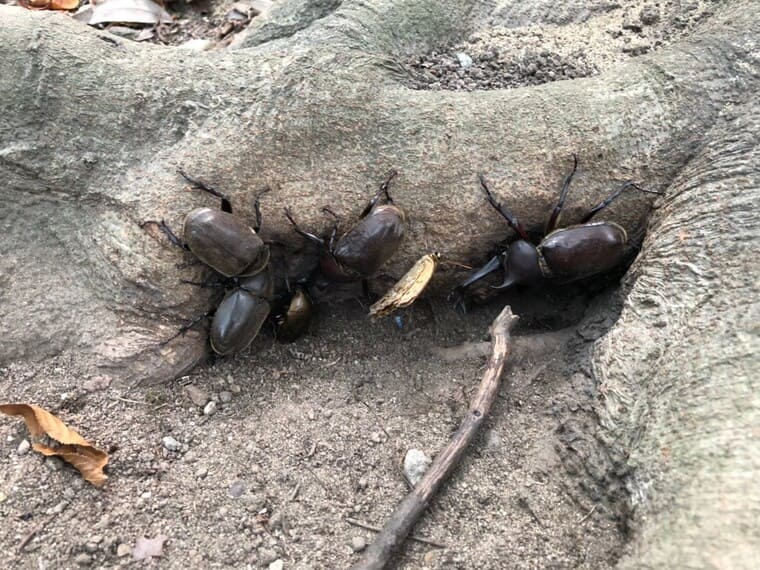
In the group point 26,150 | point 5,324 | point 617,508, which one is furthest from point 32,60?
point 617,508

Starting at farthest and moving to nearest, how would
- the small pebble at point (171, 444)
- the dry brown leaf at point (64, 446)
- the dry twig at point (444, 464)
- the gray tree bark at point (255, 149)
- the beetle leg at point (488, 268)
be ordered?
the beetle leg at point (488, 268)
the gray tree bark at point (255, 149)
the small pebble at point (171, 444)
the dry brown leaf at point (64, 446)
the dry twig at point (444, 464)

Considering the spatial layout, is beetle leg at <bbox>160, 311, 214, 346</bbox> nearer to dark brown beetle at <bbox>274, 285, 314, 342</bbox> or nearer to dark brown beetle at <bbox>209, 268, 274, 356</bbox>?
dark brown beetle at <bbox>209, 268, 274, 356</bbox>

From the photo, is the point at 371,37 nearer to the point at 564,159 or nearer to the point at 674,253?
the point at 564,159

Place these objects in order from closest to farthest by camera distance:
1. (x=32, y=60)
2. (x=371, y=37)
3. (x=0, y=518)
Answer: (x=0, y=518) < (x=32, y=60) < (x=371, y=37)

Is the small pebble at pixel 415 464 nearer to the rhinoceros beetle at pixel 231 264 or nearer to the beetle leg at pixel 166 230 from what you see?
the rhinoceros beetle at pixel 231 264

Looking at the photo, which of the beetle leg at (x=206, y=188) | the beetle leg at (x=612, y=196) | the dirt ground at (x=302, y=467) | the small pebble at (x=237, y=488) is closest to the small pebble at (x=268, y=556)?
the dirt ground at (x=302, y=467)

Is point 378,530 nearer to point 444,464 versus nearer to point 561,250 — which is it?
point 444,464
